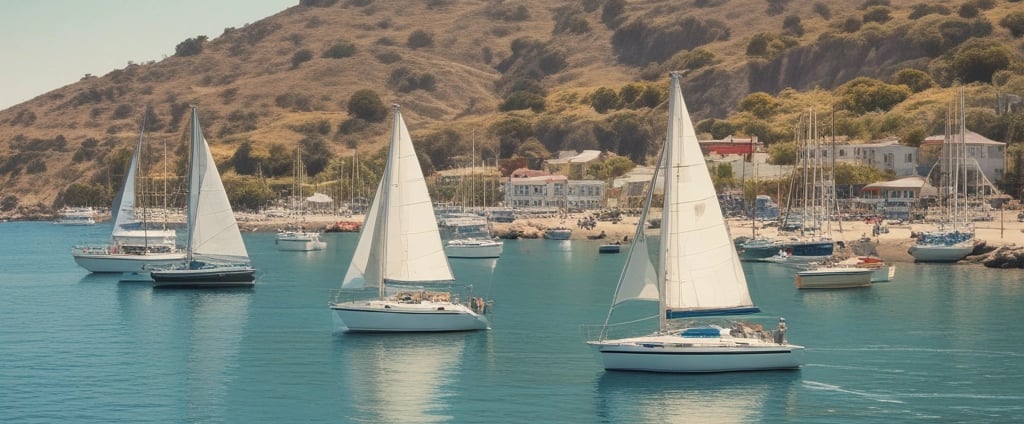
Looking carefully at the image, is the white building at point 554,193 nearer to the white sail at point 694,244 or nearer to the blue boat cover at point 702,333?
the white sail at point 694,244

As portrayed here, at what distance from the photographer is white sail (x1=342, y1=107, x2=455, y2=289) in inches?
2389

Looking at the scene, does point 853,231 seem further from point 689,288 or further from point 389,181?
point 689,288

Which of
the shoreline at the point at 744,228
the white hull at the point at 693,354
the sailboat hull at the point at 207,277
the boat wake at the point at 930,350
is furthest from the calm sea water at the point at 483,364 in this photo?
the shoreline at the point at 744,228

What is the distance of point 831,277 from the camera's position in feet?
278

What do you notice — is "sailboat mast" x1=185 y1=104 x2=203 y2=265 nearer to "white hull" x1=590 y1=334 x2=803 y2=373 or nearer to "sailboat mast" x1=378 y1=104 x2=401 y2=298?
"sailboat mast" x1=378 y1=104 x2=401 y2=298

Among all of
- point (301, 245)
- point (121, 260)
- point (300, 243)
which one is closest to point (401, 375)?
point (121, 260)

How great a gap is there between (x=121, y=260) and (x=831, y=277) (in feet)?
167

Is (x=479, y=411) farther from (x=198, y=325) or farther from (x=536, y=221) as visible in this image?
(x=536, y=221)

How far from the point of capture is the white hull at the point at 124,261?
3799 inches

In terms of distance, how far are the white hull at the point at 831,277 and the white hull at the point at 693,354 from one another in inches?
→ 1423

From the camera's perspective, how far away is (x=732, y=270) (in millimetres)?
50125

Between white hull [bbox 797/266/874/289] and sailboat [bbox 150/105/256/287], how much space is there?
34832 mm

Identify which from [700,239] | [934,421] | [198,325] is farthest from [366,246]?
[934,421]

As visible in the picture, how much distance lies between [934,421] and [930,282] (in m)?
46.1
